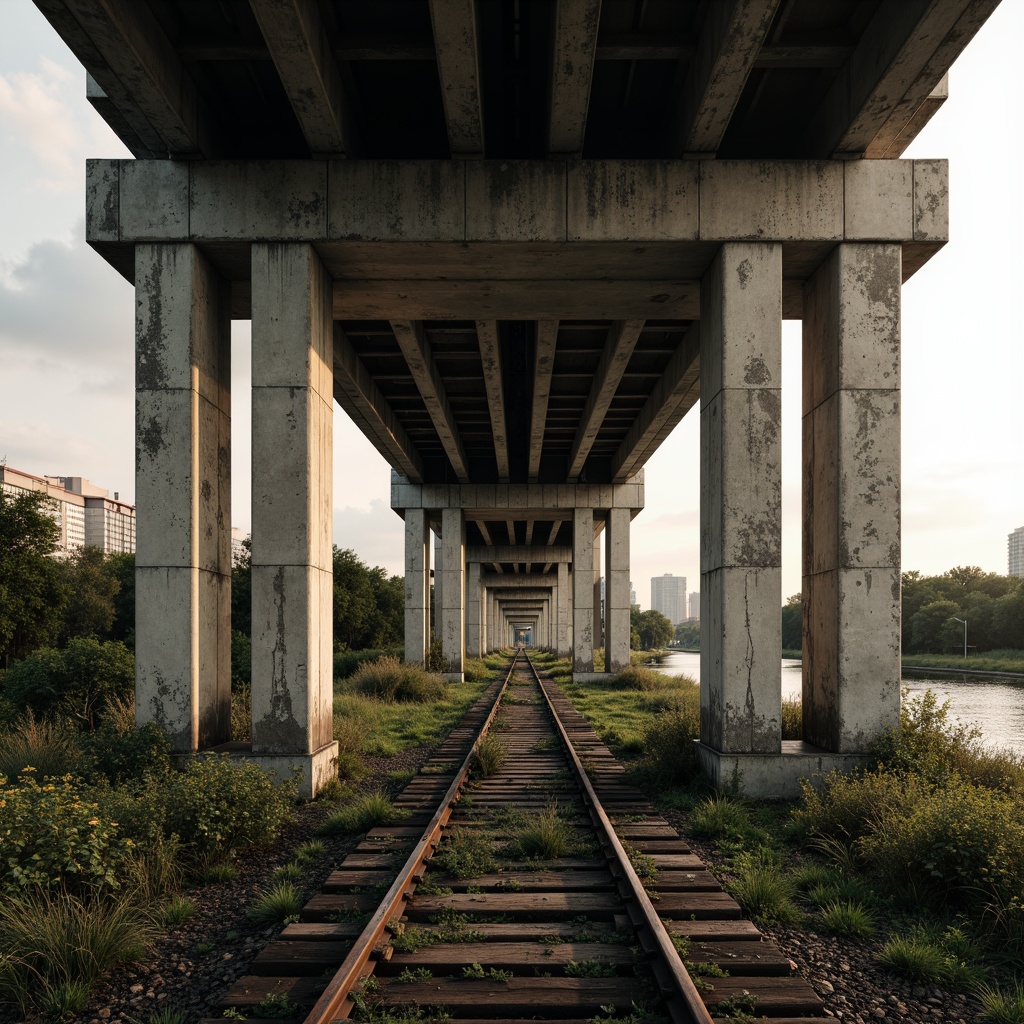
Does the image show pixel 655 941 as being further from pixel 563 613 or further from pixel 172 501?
pixel 563 613

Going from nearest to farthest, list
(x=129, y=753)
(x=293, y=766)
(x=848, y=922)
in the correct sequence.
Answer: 1. (x=848, y=922)
2. (x=129, y=753)
3. (x=293, y=766)

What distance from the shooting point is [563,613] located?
169 feet

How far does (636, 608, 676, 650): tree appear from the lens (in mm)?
145000

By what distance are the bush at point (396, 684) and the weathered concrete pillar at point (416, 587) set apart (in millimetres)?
8975

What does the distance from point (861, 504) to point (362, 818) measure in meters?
6.52

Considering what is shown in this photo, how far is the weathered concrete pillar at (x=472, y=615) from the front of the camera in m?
44.1

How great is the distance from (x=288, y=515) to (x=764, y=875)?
6283 millimetres

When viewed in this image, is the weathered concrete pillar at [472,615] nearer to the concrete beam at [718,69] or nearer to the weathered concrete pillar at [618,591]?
the weathered concrete pillar at [618,591]

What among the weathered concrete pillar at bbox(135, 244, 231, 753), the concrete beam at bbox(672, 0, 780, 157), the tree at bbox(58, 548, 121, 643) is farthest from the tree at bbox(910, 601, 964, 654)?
the weathered concrete pillar at bbox(135, 244, 231, 753)

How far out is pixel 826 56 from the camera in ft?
29.2

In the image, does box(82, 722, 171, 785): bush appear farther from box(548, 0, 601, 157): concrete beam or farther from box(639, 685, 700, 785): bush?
box(548, 0, 601, 157): concrete beam

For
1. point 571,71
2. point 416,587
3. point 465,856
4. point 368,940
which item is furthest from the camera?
point 416,587

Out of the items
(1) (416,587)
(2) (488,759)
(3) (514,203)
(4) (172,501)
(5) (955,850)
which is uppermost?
(3) (514,203)

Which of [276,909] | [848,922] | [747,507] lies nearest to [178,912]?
[276,909]
